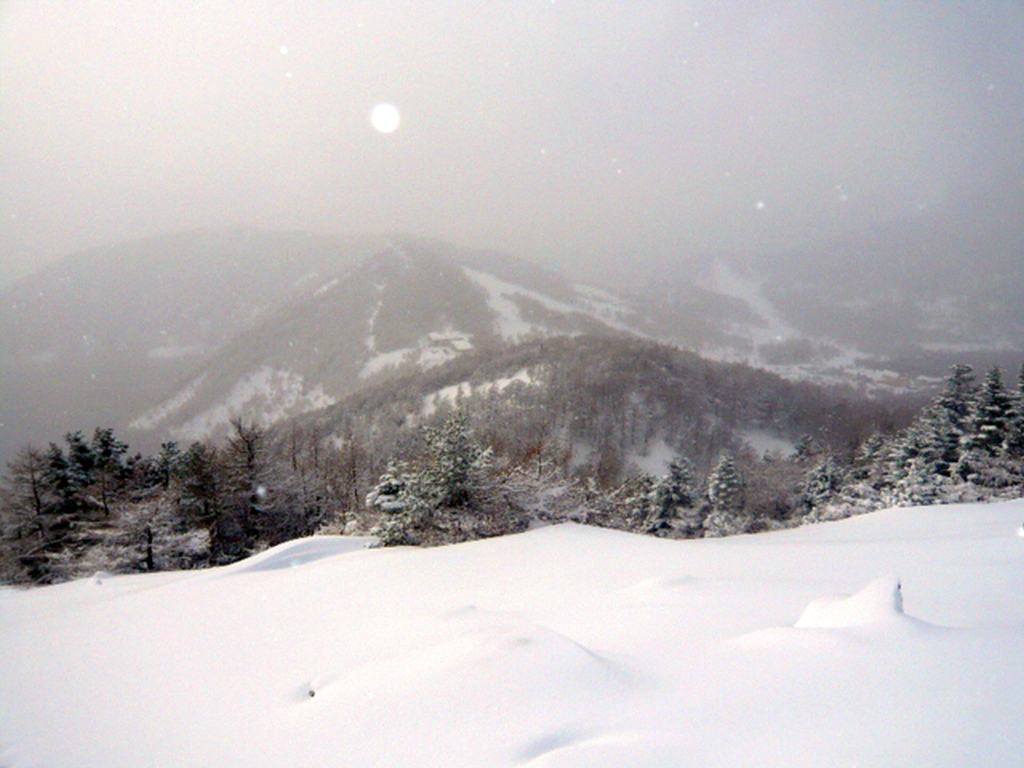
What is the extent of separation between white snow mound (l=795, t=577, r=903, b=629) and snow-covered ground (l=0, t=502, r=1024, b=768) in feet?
0.08

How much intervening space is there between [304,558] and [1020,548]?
1543cm

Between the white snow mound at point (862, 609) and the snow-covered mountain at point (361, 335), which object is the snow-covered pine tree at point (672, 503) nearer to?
the white snow mound at point (862, 609)

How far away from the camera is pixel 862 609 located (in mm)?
3311

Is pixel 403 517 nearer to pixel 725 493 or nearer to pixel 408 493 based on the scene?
pixel 408 493

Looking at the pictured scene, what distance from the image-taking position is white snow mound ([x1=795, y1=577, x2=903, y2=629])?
3.17m

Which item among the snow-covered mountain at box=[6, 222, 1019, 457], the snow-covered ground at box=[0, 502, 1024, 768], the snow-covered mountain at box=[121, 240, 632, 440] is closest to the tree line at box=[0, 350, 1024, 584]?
the snow-covered ground at box=[0, 502, 1024, 768]

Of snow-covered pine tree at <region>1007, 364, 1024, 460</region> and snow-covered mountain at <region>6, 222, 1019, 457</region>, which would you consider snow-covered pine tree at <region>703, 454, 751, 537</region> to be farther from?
snow-covered mountain at <region>6, 222, 1019, 457</region>

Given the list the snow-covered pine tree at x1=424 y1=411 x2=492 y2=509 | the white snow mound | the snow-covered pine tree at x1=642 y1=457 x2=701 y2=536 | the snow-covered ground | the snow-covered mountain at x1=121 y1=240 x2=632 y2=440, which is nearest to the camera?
the snow-covered ground

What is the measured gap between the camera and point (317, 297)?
590 feet

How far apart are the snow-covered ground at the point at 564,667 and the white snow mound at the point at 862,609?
0.02 meters

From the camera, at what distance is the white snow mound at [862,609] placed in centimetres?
317

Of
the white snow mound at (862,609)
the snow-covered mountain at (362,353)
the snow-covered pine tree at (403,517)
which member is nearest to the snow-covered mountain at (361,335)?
the snow-covered mountain at (362,353)

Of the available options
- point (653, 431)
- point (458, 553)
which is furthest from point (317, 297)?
point (458, 553)

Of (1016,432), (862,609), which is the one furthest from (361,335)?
(862,609)
